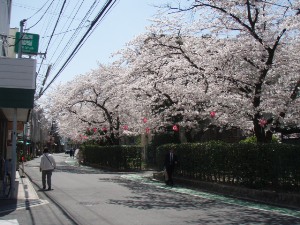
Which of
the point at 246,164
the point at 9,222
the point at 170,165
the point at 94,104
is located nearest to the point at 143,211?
the point at 9,222

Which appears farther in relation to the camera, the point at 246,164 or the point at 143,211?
the point at 246,164

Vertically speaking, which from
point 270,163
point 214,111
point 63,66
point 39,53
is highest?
point 39,53

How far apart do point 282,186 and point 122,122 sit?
23.3 m

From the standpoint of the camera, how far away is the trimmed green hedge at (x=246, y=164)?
482 inches

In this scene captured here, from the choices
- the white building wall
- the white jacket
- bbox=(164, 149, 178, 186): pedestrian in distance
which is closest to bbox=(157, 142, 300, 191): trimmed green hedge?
bbox=(164, 149, 178, 186): pedestrian in distance

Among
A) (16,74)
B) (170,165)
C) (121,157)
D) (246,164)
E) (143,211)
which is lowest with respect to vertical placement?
(143,211)

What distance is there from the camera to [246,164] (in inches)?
551

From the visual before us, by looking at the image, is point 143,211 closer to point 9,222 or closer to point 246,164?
point 9,222

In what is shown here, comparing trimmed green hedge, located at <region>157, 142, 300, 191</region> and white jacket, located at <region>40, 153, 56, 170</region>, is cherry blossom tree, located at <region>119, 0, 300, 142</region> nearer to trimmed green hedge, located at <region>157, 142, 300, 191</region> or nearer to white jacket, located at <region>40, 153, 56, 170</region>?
trimmed green hedge, located at <region>157, 142, 300, 191</region>

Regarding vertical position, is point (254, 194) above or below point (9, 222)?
above

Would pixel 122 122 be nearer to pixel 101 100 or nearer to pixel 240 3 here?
pixel 101 100

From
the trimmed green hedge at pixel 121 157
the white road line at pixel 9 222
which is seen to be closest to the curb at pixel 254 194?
the white road line at pixel 9 222

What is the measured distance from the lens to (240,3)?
13672mm

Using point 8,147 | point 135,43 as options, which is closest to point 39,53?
point 135,43
